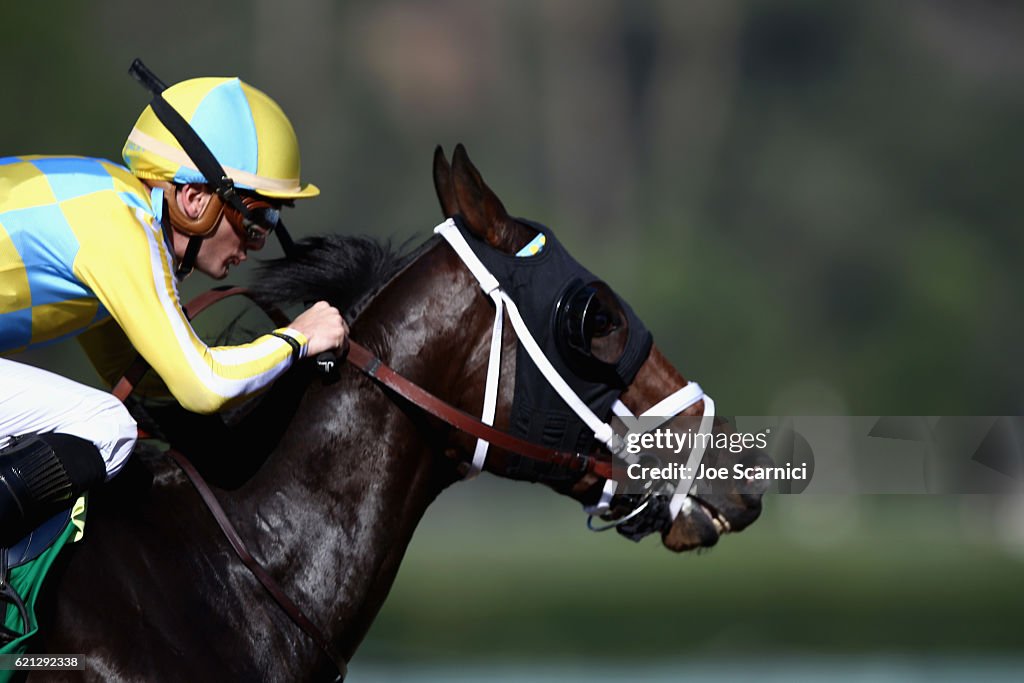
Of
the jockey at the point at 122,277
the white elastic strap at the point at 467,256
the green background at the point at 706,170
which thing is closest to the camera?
the jockey at the point at 122,277

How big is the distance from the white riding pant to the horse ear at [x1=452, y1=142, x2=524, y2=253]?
843 mm

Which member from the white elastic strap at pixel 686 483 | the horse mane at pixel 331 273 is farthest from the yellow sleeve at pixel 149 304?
the white elastic strap at pixel 686 483

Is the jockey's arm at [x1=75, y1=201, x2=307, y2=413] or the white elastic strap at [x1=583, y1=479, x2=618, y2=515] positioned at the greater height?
the jockey's arm at [x1=75, y1=201, x2=307, y2=413]

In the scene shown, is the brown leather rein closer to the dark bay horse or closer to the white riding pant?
the dark bay horse

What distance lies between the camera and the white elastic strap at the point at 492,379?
2.64 m

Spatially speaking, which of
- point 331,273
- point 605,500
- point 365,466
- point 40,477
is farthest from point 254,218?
point 605,500

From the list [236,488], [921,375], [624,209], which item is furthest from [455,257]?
[624,209]

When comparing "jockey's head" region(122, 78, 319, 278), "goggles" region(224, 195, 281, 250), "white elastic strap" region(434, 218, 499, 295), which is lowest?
"white elastic strap" region(434, 218, 499, 295)

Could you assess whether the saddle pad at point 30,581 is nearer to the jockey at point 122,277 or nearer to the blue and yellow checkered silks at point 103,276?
the jockey at point 122,277

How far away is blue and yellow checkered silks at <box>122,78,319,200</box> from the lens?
101 inches

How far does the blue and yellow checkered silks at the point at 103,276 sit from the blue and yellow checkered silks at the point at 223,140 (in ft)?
0.33

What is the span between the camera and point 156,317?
2.29 m

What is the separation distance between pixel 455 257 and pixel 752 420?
A: 81 cm

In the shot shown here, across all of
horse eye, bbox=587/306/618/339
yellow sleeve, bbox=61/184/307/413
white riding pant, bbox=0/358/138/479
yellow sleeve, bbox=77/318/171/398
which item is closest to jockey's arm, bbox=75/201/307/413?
yellow sleeve, bbox=61/184/307/413
